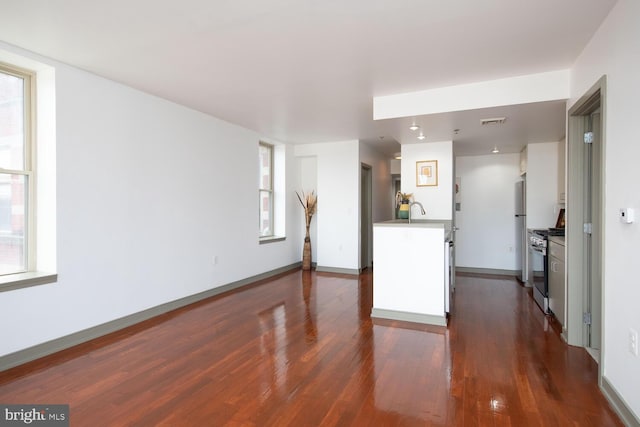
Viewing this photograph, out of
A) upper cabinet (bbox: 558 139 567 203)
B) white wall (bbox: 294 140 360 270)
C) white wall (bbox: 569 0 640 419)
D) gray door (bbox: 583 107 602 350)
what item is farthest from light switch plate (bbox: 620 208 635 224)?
white wall (bbox: 294 140 360 270)

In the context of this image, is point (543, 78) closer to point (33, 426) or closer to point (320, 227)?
point (320, 227)

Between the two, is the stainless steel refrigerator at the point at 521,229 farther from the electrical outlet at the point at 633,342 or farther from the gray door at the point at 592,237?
the electrical outlet at the point at 633,342

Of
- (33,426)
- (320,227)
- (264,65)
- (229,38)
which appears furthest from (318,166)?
(33,426)

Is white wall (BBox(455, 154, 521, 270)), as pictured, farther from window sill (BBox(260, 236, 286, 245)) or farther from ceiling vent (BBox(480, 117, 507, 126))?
window sill (BBox(260, 236, 286, 245))

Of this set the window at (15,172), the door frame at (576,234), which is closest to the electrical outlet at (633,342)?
the door frame at (576,234)

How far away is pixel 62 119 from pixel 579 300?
486cm

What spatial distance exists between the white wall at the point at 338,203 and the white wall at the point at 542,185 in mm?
2784

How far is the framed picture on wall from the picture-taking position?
540cm

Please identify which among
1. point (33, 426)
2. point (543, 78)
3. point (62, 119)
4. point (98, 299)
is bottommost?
point (33, 426)

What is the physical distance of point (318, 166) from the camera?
6809mm

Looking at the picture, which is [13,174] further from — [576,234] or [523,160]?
[523,160]

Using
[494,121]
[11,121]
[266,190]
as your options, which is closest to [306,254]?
[266,190]

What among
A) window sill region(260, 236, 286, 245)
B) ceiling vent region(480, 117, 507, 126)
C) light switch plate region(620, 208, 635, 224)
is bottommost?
window sill region(260, 236, 286, 245)

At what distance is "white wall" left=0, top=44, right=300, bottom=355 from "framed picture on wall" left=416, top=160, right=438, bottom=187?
2.81 meters
